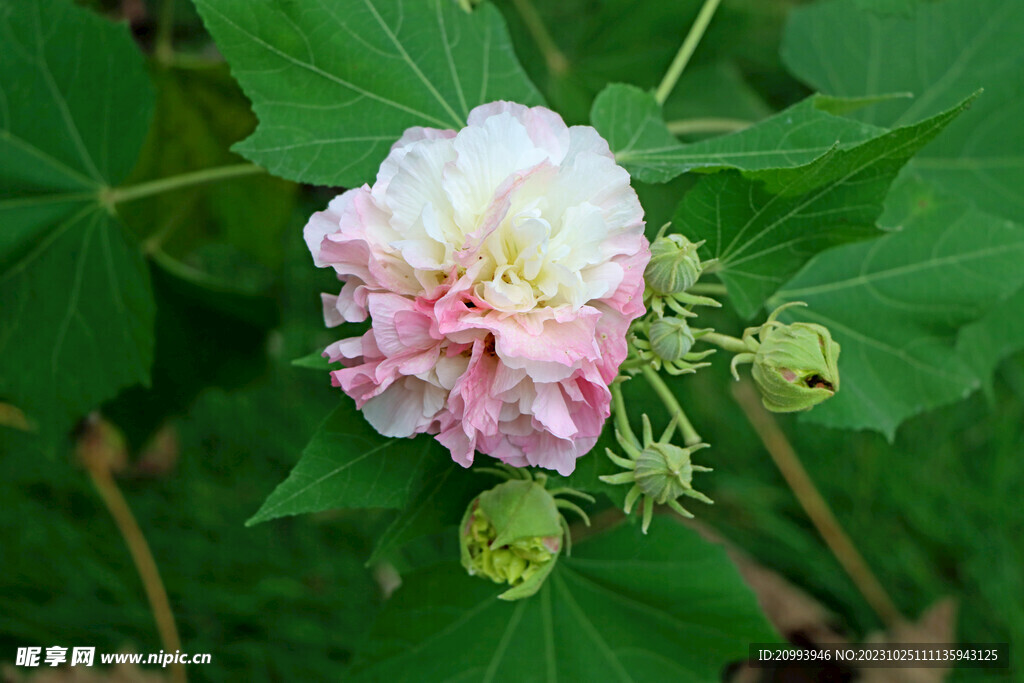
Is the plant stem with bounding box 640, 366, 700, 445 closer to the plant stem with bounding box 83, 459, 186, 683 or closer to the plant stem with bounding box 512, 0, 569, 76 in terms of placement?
the plant stem with bounding box 512, 0, 569, 76

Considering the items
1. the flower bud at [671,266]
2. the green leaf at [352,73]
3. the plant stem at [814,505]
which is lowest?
the plant stem at [814,505]

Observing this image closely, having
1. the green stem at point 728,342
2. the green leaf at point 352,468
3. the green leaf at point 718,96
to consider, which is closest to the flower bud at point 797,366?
the green stem at point 728,342

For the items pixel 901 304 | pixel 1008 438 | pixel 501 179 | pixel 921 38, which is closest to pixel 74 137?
pixel 501 179

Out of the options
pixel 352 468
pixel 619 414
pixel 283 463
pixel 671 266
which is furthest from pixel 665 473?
pixel 283 463

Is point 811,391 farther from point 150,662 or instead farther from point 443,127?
point 150,662

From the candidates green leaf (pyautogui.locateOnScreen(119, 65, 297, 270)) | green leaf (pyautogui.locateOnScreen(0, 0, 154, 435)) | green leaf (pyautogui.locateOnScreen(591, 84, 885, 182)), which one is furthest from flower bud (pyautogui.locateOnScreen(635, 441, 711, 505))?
green leaf (pyautogui.locateOnScreen(119, 65, 297, 270))

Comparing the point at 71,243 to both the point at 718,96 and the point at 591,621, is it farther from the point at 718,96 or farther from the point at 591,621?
the point at 718,96

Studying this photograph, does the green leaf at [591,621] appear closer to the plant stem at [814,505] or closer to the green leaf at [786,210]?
the green leaf at [786,210]
